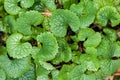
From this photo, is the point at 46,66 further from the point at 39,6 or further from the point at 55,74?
the point at 39,6

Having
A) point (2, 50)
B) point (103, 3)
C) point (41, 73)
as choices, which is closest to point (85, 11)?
point (103, 3)

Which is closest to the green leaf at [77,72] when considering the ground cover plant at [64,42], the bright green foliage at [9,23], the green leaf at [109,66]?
the ground cover plant at [64,42]

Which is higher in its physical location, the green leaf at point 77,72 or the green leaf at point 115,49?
the green leaf at point 115,49

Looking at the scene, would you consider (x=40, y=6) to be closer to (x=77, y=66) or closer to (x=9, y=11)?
(x=9, y=11)

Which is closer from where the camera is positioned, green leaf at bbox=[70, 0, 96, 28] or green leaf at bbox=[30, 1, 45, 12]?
green leaf at bbox=[70, 0, 96, 28]

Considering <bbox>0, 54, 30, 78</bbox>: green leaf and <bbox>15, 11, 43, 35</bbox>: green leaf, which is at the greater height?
<bbox>15, 11, 43, 35</bbox>: green leaf

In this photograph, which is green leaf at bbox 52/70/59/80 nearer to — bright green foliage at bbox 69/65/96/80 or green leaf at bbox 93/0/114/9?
bright green foliage at bbox 69/65/96/80

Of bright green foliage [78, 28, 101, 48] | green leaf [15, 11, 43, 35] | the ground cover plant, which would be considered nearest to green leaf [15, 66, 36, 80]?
the ground cover plant

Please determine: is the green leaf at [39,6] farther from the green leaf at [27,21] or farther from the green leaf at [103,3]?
the green leaf at [103,3]
